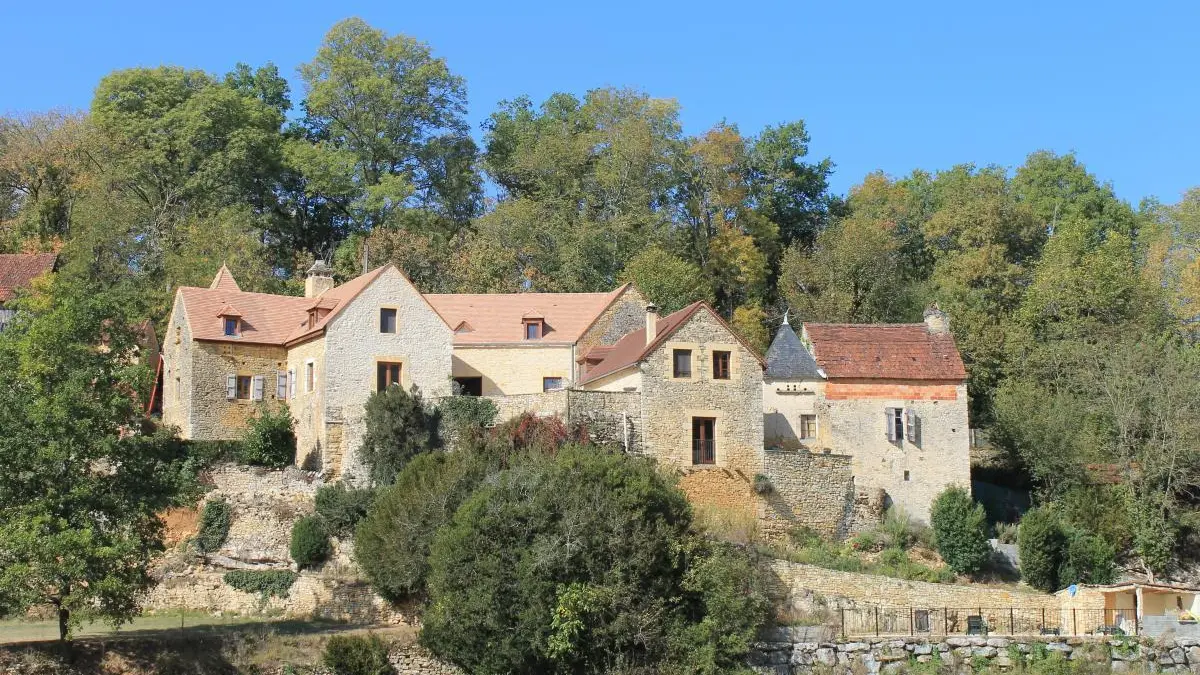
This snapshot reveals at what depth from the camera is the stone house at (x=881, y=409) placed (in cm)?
4212

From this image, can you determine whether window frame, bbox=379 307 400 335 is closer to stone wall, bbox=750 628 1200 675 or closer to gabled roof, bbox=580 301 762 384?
gabled roof, bbox=580 301 762 384

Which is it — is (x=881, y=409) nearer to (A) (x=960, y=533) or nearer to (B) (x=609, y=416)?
(A) (x=960, y=533)

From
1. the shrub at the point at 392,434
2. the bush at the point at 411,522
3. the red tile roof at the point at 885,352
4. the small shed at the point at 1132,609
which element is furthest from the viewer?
the red tile roof at the point at 885,352

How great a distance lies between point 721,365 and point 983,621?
10.9m

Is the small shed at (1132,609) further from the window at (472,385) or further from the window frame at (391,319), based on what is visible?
the window frame at (391,319)

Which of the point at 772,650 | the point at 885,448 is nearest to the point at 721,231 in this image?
the point at 885,448

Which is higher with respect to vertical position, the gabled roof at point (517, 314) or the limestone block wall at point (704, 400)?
the gabled roof at point (517, 314)

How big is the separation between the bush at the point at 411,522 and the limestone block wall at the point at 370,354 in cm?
520

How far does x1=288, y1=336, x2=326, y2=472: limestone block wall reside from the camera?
41.8 metres

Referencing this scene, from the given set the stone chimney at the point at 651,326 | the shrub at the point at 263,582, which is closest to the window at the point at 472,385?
the stone chimney at the point at 651,326

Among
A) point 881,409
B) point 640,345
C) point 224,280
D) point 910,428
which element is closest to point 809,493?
point 881,409

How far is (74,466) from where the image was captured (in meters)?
30.3

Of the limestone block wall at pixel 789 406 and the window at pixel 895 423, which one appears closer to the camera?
the window at pixel 895 423

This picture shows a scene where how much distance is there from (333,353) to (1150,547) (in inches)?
1020
